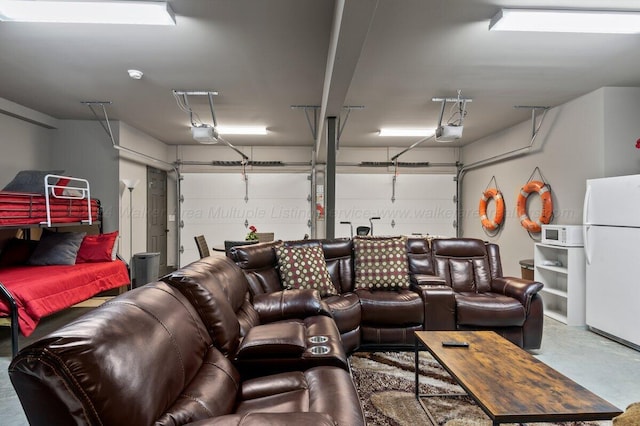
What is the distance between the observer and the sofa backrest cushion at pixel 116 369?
0.86 meters

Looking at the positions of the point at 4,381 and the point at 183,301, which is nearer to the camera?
the point at 183,301

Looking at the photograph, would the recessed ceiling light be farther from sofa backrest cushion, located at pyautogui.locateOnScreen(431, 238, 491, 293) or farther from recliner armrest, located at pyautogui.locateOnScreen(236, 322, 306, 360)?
sofa backrest cushion, located at pyautogui.locateOnScreen(431, 238, 491, 293)

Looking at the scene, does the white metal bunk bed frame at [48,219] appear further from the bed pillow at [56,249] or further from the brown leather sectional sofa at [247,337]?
the brown leather sectional sofa at [247,337]

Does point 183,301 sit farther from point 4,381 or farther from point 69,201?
point 69,201

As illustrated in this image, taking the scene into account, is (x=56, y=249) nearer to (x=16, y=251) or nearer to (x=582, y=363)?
(x=16, y=251)

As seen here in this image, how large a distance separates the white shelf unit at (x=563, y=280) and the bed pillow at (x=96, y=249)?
590 centimetres

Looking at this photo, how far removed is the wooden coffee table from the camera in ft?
4.73

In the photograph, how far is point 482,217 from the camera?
6.52m

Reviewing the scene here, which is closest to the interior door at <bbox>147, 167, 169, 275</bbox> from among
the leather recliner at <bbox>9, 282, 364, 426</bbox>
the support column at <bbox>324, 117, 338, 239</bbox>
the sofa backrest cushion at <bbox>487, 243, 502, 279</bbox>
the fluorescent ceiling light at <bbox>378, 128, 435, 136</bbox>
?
the support column at <bbox>324, 117, 338, 239</bbox>

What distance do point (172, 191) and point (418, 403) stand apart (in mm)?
A: 6814

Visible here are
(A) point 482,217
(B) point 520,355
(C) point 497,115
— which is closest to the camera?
(B) point 520,355

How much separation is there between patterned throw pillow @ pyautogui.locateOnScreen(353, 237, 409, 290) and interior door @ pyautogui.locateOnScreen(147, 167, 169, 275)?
4854mm

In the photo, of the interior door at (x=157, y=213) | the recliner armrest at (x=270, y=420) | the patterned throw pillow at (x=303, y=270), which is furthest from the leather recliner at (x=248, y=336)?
the interior door at (x=157, y=213)

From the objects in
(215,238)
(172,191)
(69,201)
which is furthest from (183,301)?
(172,191)
